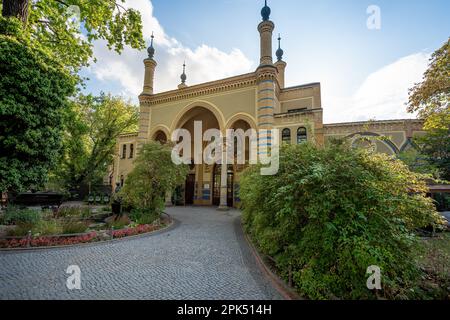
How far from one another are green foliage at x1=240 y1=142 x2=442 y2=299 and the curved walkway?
98 centimetres

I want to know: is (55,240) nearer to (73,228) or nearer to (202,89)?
(73,228)

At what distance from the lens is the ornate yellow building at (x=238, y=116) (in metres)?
14.8

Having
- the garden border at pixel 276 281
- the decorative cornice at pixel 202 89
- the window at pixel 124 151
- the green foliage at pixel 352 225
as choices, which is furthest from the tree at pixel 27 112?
the window at pixel 124 151

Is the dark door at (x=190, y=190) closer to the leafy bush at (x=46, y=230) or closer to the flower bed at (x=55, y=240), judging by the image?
the flower bed at (x=55, y=240)

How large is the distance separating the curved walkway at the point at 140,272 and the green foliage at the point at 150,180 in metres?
4.30

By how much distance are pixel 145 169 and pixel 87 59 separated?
22.7ft

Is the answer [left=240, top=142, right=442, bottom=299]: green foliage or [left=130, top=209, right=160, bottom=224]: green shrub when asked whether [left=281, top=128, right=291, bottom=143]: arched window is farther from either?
[left=240, top=142, right=442, bottom=299]: green foliage

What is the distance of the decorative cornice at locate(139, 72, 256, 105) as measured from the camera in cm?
1722

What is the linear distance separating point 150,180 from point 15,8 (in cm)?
850

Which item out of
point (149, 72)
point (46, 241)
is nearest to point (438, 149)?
point (46, 241)

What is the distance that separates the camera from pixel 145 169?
11.0m
